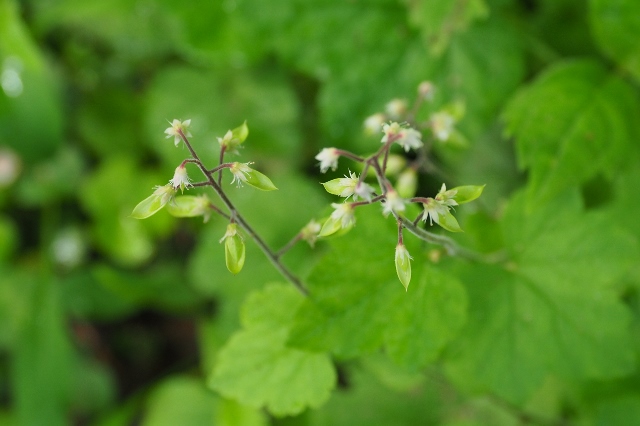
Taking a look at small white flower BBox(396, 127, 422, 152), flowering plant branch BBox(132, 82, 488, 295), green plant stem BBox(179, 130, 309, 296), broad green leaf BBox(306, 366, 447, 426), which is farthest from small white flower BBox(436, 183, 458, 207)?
broad green leaf BBox(306, 366, 447, 426)

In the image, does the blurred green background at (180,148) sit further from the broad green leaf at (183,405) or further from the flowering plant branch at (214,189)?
the flowering plant branch at (214,189)

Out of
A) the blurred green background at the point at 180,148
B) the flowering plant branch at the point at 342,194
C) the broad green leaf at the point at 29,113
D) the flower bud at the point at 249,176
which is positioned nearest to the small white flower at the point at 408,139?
the flowering plant branch at the point at 342,194

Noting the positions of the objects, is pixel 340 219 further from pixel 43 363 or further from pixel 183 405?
pixel 43 363

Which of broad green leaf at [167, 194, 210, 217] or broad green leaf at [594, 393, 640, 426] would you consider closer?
broad green leaf at [167, 194, 210, 217]

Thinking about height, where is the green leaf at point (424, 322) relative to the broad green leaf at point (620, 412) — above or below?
above

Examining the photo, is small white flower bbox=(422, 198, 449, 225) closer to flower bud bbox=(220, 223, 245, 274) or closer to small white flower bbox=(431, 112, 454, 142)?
flower bud bbox=(220, 223, 245, 274)

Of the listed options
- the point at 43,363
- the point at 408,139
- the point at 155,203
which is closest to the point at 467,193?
the point at 408,139
